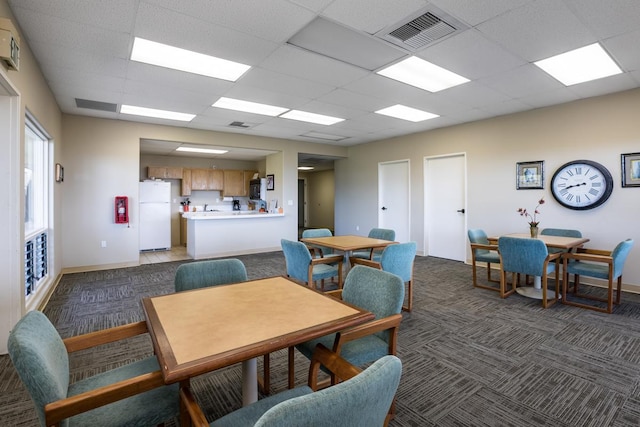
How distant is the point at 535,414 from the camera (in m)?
1.86

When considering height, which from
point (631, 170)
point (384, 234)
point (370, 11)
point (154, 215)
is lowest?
Result: point (384, 234)

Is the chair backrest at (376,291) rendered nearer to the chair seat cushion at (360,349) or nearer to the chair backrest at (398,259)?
the chair seat cushion at (360,349)

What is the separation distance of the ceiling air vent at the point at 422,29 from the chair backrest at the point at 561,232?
3320 mm

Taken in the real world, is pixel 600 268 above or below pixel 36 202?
below

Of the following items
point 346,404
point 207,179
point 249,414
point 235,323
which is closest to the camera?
point 346,404

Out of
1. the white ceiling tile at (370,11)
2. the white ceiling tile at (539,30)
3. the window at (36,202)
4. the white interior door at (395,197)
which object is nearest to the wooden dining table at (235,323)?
the white ceiling tile at (370,11)

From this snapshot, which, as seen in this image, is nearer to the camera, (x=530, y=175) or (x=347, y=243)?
(x=347, y=243)

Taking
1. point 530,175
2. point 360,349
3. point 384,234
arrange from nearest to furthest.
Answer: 1. point 360,349
2. point 384,234
3. point 530,175

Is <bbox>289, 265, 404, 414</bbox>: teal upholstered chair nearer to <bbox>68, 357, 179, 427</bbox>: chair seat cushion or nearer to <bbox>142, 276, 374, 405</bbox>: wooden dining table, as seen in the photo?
<bbox>142, 276, 374, 405</bbox>: wooden dining table

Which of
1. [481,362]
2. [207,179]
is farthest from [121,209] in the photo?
[481,362]

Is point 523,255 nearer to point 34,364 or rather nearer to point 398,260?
point 398,260

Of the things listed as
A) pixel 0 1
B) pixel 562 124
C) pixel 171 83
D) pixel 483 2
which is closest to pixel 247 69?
pixel 171 83

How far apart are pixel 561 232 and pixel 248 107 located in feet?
15.9

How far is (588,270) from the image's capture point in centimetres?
363
